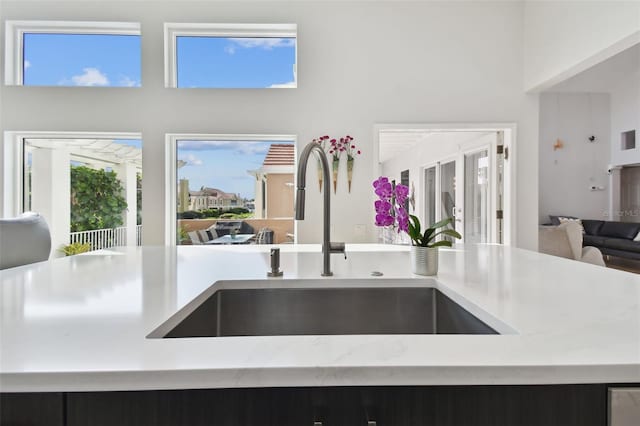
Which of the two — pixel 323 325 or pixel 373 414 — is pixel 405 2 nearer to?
pixel 323 325

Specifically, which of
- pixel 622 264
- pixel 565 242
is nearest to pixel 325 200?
pixel 565 242

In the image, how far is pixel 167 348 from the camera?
0.52 metres

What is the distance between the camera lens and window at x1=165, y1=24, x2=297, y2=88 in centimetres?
334

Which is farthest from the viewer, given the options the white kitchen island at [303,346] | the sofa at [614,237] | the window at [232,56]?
the sofa at [614,237]

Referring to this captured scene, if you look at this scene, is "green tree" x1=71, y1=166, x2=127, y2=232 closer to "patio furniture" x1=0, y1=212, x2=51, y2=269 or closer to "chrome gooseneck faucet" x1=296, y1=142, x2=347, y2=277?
"patio furniture" x1=0, y1=212, x2=51, y2=269

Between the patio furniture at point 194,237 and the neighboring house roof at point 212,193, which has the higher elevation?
the neighboring house roof at point 212,193

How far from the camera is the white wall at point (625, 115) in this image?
6.71m

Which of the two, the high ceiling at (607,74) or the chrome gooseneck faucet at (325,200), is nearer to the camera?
the chrome gooseneck faucet at (325,200)

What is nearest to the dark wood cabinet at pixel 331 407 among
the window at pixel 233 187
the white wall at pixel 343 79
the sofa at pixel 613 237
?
the white wall at pixel 343 79

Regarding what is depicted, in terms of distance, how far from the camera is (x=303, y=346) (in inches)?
20.9

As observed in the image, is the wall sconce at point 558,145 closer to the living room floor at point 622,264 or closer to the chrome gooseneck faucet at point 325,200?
the living room floor at point 622,264

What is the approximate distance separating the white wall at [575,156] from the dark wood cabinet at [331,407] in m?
8.45

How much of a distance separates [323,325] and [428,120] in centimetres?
282

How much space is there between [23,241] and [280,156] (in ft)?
7.40
